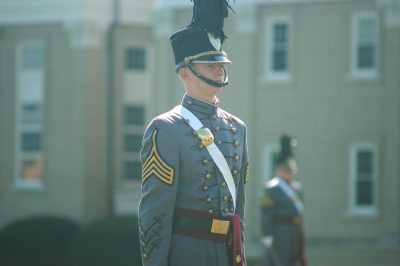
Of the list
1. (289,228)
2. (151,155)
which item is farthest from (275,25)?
(151,155)

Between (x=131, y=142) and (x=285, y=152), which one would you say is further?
(x=131, y=142)

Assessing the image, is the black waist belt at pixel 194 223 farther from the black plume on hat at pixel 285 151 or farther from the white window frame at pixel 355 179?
the white window frame at pixel 355 179

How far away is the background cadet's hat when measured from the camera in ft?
21.0

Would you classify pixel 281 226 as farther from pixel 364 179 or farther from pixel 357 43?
pixel 357 43

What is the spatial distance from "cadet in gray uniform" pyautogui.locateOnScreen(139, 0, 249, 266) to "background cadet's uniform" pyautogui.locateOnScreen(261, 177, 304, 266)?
7.95 metres

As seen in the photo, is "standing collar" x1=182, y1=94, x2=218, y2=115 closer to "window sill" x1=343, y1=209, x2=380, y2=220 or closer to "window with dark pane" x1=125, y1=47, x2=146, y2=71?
"window sill" x1=343, y1=209, x2=380, y2=220

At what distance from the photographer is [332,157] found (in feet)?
100

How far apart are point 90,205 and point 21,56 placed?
5.39 meters

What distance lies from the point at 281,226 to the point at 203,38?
8.33m

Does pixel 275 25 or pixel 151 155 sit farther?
pixel 275 25

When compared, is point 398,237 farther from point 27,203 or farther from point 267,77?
point 27,203

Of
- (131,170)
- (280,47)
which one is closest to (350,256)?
(280,47)

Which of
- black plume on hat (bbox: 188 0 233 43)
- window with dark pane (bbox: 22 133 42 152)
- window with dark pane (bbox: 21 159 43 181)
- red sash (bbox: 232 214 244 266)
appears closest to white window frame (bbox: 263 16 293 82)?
window with dark pane (bbox: 22 133 42 152)

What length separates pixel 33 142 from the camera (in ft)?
118
